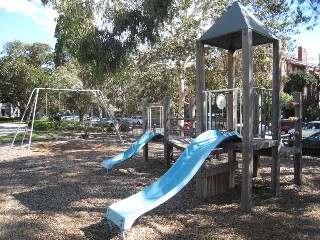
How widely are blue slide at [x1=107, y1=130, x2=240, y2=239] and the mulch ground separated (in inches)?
16.2

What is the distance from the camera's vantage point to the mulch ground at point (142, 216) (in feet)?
14.3

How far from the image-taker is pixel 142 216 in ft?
16.4

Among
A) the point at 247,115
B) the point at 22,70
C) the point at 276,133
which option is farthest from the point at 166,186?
the point at 22,70

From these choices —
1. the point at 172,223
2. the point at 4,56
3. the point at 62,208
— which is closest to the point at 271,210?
the point at 172,223

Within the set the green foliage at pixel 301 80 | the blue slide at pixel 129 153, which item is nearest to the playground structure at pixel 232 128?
the blue slide at pixel 129 153

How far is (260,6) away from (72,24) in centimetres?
822

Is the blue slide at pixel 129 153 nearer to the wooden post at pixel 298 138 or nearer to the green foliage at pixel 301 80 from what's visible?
the wooden post at pixel 298 138

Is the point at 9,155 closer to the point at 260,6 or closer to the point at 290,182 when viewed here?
the point at 290,182

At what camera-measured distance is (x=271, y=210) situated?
534cm

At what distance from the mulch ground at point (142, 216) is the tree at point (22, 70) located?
30.7m

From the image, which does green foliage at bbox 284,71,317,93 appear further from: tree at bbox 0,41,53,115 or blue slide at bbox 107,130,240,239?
blue slide at bbox 107,130,240,239

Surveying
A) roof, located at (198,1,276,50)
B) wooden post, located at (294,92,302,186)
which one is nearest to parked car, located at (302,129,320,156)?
wooden post, located at (294,92,302,186)

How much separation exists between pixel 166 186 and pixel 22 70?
132ft

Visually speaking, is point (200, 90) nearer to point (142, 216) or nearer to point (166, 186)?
point (166, 186)
